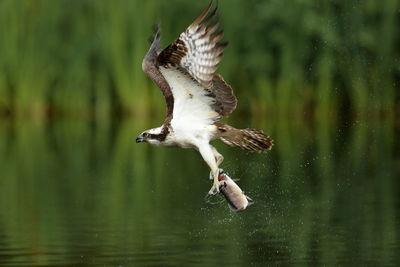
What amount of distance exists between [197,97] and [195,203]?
363cm

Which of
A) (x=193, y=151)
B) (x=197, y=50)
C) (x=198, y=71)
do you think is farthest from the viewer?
(x=193, y=151)

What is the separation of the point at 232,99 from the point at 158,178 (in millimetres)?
6227

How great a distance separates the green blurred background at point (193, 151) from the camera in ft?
35.9

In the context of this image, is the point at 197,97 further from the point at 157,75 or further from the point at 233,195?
the point at 233,195

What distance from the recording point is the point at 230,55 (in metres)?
23.1

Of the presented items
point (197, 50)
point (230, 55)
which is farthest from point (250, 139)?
point (230, 55)

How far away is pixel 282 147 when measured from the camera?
19.2 meters

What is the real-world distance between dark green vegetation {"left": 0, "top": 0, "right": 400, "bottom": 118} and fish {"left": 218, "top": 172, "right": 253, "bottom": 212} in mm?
12740

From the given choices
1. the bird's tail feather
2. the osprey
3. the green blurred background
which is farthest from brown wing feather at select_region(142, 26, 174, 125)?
the green blurred background

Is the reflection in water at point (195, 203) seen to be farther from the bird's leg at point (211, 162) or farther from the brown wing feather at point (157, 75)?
the brown wing feather at point (157, 75)

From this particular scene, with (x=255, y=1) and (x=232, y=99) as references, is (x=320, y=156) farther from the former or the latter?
(x=232, y=99)

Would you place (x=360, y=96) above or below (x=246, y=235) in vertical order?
above

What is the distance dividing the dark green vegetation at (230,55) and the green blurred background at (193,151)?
30 millimetres

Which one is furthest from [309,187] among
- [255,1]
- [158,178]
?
[255,1]
